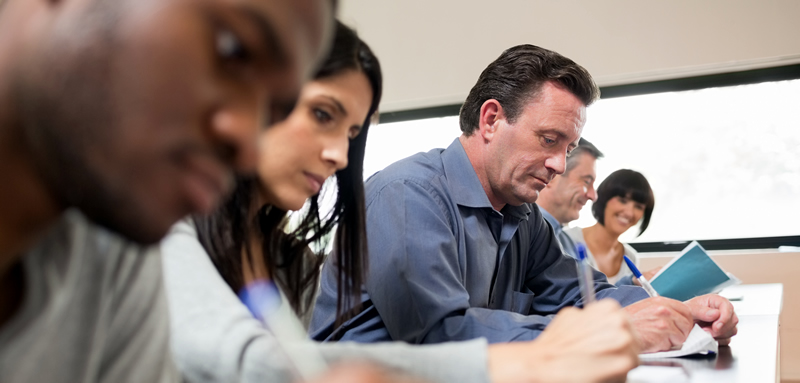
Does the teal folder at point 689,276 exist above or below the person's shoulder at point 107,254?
below

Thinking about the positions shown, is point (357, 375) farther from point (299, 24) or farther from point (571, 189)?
point (571, 189)

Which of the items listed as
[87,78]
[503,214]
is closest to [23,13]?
[87,78]

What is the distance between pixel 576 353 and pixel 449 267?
552mm

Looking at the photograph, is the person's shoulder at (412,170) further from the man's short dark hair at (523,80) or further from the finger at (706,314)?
the finger at (706,314)

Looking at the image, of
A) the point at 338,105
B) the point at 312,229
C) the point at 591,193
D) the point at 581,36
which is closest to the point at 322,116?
the point at 338,105

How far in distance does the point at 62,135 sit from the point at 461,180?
1195 mm

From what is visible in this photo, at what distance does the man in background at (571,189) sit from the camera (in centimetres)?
320

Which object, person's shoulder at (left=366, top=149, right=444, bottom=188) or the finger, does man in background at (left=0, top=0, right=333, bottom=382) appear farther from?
the finger

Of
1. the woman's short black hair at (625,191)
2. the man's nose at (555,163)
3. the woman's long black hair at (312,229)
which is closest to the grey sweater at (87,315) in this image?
the woman's long black hair at (312,229)

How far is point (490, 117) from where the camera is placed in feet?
5.80

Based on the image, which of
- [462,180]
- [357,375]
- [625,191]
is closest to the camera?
[357,375]

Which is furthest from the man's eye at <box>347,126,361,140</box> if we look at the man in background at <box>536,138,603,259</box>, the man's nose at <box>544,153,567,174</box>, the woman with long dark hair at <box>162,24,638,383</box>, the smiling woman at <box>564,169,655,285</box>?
the smiling woman at <box>564,169,655,285</box>

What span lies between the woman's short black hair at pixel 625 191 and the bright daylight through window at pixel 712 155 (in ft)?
0.48

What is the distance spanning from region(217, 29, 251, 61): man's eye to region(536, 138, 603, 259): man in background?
9.32 ft
